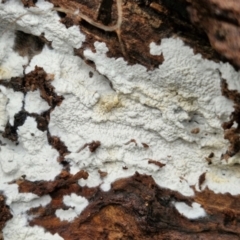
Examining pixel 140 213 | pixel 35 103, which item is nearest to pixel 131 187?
pixel 140 213

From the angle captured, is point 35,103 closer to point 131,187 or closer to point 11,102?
point 11,102

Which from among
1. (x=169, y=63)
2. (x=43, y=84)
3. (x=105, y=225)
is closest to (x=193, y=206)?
(x=105, y=225)

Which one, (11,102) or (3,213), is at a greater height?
(11,102)

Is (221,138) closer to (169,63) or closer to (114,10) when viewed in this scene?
(169,63)

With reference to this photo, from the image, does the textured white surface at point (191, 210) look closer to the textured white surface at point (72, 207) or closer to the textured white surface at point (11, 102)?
the textured white surface at point (72, 207)

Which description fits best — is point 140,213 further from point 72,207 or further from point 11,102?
point 11,102

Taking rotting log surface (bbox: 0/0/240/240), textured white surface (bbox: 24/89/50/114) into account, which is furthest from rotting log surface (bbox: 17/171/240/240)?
textured white surface (bbox: 24/89/50/114)

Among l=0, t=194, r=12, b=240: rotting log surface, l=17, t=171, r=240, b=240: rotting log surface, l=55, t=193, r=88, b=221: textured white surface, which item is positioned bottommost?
l=0, t=194, r=12, b=240: rotting log surface

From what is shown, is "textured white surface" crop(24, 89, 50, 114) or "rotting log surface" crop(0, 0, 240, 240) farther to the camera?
"textured white surface" crop(24, 89, 50, 114)

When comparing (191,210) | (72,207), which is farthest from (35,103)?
(191,210)

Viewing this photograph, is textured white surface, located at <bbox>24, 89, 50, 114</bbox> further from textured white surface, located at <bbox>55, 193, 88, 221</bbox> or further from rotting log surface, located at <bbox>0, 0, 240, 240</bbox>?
textured white surface, located at <bbox>55, 193, 88, 221</bbox>
